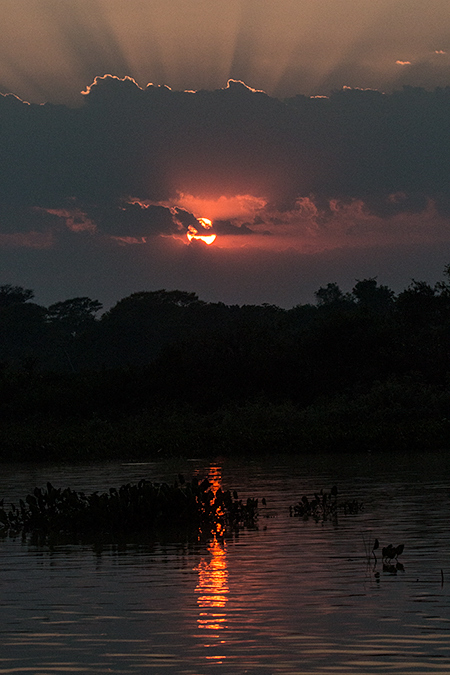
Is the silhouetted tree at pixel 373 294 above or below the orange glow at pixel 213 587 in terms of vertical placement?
above

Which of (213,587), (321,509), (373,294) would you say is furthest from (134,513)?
(373,294)

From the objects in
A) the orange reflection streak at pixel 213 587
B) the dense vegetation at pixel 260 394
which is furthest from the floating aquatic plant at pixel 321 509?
the dense vegetation at pixel 260 394

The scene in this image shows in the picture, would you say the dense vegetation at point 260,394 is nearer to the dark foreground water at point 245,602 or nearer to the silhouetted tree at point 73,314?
the dark foreground water at point 245,602

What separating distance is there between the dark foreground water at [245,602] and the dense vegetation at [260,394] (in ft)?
58.8

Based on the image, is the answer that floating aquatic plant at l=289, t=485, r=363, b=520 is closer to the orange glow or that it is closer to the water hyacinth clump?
the water hyacinth clump

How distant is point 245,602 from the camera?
334 inches

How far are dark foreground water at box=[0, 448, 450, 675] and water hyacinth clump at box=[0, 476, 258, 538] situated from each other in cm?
83

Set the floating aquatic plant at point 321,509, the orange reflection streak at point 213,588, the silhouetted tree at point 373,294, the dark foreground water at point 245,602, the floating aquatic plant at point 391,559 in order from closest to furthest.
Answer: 1. the dark foreground water at point 245,602
2. the orange reflection streak at point 213,588
3. the floating aquatic plant at point 391,559
4. the floating aquatic plant at point 321,509
5. the silhouetted tree at point 373,294

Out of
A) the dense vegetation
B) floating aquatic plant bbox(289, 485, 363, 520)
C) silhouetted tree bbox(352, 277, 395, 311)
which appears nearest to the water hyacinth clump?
floating aquatic plant bbox(289, 485, 363, 520)

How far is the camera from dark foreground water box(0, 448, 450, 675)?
259 inches

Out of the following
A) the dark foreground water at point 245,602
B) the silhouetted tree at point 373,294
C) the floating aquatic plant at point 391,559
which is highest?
the silhouetted tree at point 373,294

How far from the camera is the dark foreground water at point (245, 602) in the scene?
21.6ft

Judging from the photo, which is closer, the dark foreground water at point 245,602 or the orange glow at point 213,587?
the dark foreground water at point 245,602

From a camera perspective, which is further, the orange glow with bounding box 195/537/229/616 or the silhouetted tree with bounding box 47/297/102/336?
the silhouetted tree with bounding box 47/297/102/336
